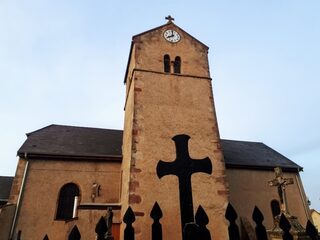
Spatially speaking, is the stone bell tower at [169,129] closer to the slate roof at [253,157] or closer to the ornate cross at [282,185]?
the ornate cross at [282,185]

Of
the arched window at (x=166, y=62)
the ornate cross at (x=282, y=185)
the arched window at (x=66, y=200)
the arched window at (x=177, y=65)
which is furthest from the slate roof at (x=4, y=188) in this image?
the ornate cross at (x=282, y=185)

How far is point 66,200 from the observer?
1163 centimetres

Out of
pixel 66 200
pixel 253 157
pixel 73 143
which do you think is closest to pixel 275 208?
pixel 253 157

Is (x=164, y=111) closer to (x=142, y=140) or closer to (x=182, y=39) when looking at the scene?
(x=142, y=140)

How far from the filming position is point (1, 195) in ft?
39.3

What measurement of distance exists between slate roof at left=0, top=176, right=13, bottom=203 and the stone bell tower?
5677 mm

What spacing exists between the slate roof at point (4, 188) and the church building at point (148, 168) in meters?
1.22

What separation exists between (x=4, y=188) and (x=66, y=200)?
372 centimetres

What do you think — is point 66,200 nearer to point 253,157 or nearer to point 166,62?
point 166,62

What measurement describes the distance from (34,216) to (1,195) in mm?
2515

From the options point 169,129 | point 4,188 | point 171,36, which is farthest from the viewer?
point 171,36

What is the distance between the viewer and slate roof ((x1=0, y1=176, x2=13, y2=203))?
1180cm

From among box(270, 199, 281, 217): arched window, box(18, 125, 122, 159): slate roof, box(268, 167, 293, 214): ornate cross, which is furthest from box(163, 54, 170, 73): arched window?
box(270, 199, 281, 217): arched window

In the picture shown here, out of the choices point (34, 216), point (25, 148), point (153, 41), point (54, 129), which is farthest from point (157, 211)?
point (54, 129)
